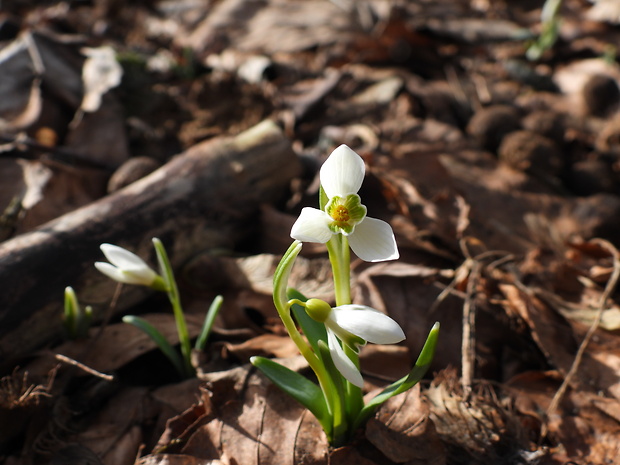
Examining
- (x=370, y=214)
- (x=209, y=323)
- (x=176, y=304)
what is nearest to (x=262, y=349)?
(x=209, y=323)

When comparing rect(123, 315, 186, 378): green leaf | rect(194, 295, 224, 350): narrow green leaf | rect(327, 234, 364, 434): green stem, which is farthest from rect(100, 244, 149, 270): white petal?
rect(327, 234, 364, 434): green stem

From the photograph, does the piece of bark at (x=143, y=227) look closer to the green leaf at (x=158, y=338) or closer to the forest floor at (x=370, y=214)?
the forest floor at (x=370, y=214)

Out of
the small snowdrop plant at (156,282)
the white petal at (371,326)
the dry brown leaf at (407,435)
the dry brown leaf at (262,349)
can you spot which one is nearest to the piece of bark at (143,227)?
the small snowdrop plant at (156,282)

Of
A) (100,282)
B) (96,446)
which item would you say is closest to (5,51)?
(100,282)

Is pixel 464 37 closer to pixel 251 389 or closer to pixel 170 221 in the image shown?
pixel 170 221

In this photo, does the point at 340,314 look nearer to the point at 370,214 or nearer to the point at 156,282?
the point at 156,282
